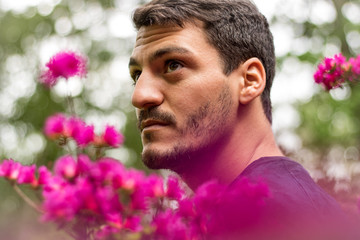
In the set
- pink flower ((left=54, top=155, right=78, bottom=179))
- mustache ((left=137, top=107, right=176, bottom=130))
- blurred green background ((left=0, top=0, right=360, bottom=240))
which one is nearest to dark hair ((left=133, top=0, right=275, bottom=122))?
mustache ((left=137, top=107, right=176, bottom=130))

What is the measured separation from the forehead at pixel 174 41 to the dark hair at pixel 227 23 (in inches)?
1.2

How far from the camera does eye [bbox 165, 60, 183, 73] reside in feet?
7.02

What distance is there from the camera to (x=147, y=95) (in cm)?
204

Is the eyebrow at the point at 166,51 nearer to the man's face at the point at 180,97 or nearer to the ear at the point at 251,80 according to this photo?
the man's face at the point at 180,97

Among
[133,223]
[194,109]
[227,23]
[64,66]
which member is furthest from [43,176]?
[227,23]

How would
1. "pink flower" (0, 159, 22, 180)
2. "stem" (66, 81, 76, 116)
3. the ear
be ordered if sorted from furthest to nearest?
the ear, "stem" (66, 81, 76, 116), "pink flower" (0, 159, 22, 180)

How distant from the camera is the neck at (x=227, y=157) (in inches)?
83.7

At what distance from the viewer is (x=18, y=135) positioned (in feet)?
54.0

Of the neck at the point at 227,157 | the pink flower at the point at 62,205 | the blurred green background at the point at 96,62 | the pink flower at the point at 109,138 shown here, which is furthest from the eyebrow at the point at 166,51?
the blurred green background at the point at 96,62

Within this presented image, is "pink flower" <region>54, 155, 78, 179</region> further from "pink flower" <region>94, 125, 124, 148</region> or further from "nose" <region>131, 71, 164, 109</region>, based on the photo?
"nose" <region>131, 71, 164, 109</region>

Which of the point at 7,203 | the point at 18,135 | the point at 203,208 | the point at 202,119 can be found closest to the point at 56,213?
the point at 203,208

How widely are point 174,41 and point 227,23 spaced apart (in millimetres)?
367

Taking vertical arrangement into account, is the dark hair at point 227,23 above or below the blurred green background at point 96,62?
above

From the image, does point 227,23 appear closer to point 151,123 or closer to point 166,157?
point 151,123
